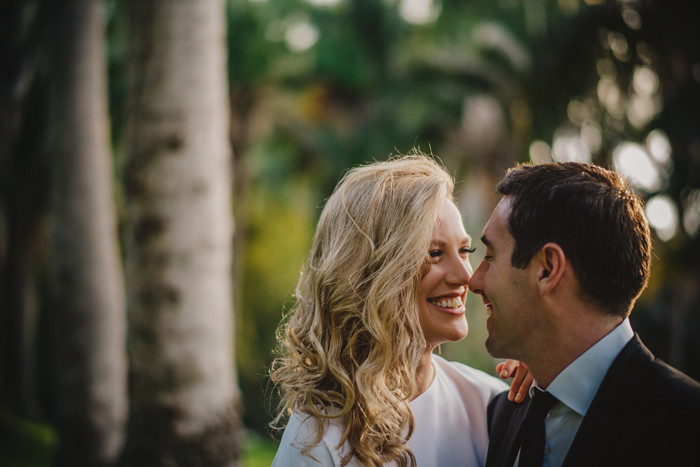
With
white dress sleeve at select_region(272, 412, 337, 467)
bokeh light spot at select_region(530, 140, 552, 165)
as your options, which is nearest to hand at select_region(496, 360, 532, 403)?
white dress sleeve at select_region(272, 412, 337, 467)

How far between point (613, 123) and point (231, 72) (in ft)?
36.2

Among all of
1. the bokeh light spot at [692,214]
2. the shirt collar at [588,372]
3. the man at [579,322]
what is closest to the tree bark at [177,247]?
the man at [579,322]

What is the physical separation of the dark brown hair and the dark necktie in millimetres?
449

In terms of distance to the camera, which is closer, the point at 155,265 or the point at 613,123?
the point at 155,265

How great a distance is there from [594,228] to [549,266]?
0.76 feet

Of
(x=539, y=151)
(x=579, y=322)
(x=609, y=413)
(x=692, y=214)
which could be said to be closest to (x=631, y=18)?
(x=692, y=214)

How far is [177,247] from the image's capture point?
4406 mm

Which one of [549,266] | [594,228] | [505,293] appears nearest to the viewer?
[594,228]

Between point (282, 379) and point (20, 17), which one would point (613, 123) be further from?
point (20, 17)

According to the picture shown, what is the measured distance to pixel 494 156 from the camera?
1730 centimetres

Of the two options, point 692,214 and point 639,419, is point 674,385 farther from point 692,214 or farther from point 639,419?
point 692,214

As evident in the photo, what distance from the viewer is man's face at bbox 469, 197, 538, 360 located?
2.30m

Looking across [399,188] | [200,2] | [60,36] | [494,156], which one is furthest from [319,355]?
[494,156]

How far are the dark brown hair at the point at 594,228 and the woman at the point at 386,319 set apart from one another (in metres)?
0.49
